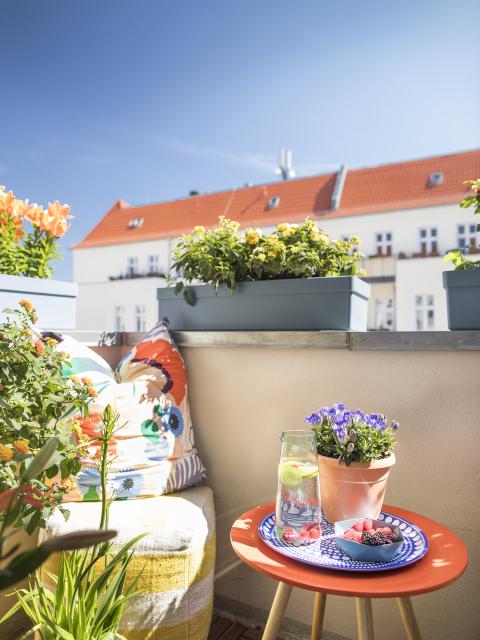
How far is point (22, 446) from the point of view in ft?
3.07

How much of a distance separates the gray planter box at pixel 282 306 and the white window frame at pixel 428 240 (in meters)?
12.4

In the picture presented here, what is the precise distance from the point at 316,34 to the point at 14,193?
105 inches

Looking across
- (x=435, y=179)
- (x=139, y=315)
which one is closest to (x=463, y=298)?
(x=435, y=179)

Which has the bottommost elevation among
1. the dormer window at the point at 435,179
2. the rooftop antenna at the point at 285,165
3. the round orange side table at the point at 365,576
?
the round orange side table at the point at 365,576

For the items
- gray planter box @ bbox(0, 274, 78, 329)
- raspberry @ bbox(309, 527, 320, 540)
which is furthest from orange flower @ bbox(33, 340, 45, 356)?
raspberry @ bbox(309, 527, 320, 540)

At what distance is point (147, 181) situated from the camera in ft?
71.4

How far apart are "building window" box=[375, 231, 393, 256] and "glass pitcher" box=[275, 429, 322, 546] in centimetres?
1300

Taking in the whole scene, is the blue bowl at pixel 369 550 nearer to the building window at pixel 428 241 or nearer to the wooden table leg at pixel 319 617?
the wooden table leg at pixel 319 617

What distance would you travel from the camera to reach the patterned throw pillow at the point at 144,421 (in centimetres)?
129

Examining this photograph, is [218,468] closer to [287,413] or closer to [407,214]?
[287,413]

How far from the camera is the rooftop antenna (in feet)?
→ 56.1

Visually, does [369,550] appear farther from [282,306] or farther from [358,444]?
[282,306]

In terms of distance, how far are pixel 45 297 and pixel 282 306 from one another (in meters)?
0.78

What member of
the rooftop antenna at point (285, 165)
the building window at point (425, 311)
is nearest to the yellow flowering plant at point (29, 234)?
the building window at point (425, 311)
